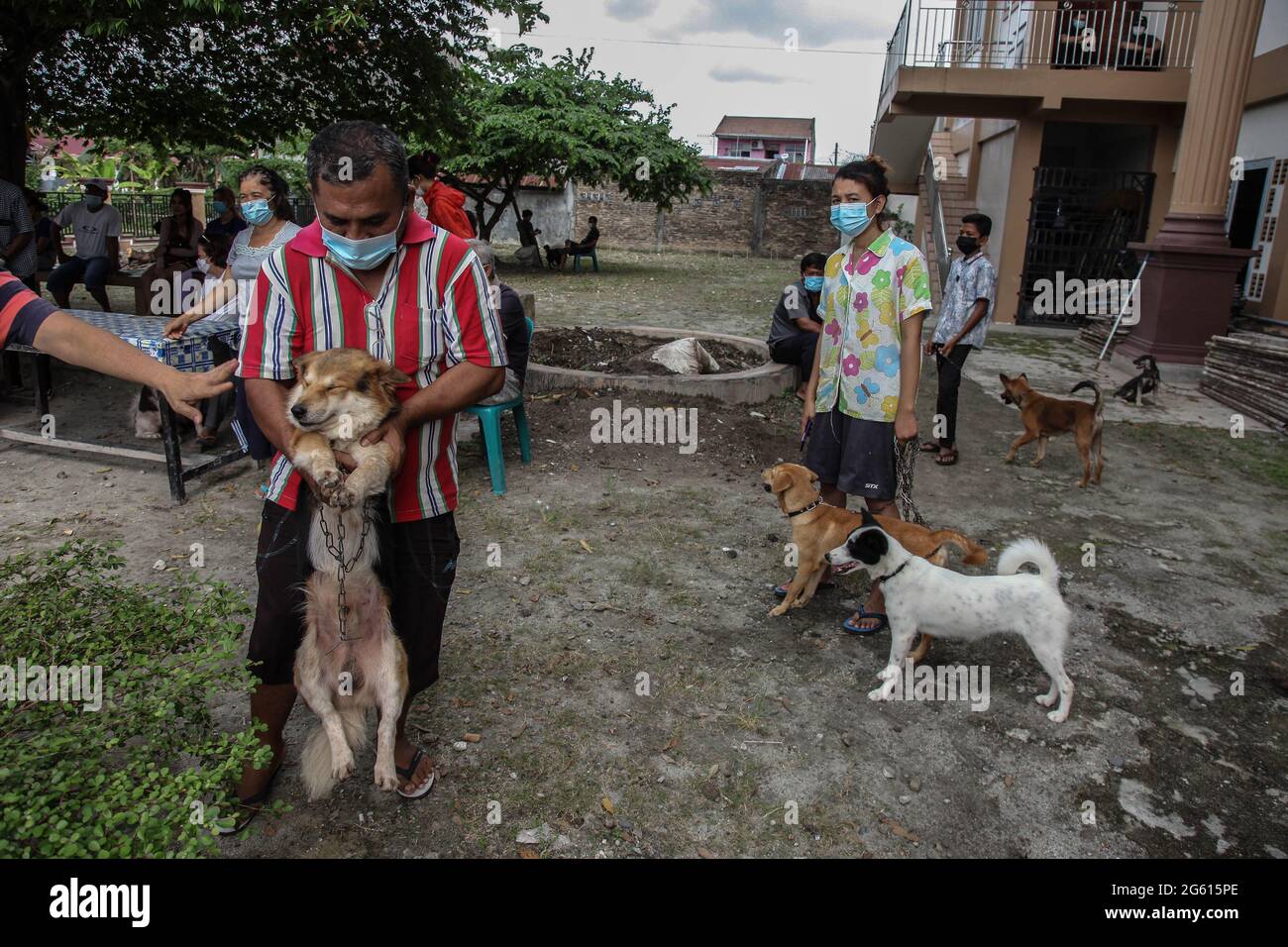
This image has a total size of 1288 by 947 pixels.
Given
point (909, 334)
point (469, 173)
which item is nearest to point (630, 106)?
point (469, 173)

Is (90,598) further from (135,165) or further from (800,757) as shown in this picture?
(135,165)

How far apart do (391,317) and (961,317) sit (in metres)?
5.90

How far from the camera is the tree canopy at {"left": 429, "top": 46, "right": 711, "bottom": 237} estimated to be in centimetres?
2098

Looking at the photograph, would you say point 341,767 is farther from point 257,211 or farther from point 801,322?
point 801,322

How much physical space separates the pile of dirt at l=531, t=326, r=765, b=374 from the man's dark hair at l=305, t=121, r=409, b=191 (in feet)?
19.2

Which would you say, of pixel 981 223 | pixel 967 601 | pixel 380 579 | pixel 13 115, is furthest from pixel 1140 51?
pixel 380 579

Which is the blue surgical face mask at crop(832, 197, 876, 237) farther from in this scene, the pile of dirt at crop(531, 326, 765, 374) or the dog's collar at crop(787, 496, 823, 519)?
the pile of dirt at crop(531, 326, 765, 374)

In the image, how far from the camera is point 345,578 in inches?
104

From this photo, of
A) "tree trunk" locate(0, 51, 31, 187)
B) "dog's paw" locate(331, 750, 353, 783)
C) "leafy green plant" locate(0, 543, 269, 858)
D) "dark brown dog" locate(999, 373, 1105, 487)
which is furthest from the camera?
"tree trunk" locate(0, 51, 31, 187)

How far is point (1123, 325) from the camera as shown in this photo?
12.8m

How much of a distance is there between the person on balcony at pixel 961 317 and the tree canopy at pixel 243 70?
6.14 metres

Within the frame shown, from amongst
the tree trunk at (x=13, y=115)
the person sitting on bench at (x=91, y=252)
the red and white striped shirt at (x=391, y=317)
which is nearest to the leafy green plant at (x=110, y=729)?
the red and white striped shirt at (x=391, y=317)

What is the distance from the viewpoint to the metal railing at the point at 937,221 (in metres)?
16.0

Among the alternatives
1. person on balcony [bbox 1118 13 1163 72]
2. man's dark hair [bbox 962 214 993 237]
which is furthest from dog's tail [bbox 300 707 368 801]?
person on balcony [bbox 1118 13 1163 72]
